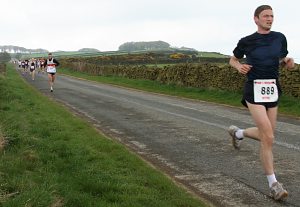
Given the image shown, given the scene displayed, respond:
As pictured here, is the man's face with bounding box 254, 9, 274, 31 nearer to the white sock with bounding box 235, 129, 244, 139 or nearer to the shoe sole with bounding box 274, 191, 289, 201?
the white sock with bounding box 235, 129, 244, 139

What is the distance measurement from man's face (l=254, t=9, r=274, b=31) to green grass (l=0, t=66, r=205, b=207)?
7.23ft

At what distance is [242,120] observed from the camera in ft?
41.5

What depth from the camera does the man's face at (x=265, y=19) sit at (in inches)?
213

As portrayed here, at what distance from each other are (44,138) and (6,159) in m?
2.22

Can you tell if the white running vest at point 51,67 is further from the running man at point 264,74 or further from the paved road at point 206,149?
the running man at point 264,74

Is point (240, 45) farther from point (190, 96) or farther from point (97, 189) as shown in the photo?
point (190, 96)

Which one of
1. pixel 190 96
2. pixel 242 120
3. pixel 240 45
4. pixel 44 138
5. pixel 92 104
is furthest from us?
pixel 190 96

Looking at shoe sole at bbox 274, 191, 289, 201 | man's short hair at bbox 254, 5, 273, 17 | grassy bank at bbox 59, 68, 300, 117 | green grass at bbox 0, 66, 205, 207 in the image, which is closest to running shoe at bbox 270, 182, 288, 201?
shoe sole at bbox 274, 191, 289, 201

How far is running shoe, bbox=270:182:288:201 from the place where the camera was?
17.0 feet

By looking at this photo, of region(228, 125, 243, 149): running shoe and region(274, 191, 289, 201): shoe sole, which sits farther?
region(228, 125, 243, 149): running shoe

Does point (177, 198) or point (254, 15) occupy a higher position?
point (254, 15)

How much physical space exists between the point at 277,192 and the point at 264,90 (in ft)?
3.96

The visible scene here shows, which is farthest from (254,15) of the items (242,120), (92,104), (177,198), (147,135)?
(92,104)

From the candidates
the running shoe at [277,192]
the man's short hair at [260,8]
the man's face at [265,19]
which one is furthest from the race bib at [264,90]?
the running shoe at [277,192]
